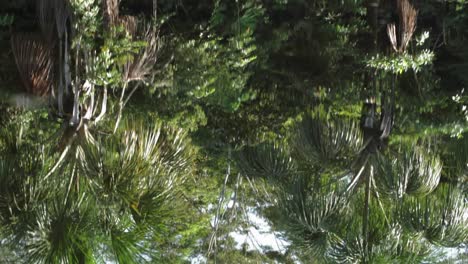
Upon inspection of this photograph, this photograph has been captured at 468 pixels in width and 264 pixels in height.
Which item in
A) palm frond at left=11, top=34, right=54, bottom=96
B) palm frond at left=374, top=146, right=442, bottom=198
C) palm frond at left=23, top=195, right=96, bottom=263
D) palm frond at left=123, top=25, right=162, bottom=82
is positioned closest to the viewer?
palm frond at left=23, top=195, right=96, bottom=263

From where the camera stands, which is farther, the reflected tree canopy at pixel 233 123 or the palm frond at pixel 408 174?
the palm frond at pixel 408 174

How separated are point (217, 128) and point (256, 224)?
172 cm

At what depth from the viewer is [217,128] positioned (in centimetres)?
610

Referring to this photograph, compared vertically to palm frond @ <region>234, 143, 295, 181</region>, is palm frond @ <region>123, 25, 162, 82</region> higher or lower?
higher

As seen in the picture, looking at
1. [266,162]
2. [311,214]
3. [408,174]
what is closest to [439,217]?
[408,174]

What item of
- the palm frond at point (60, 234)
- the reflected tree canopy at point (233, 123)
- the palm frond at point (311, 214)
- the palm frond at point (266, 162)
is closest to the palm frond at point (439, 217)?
the reflected tree canopy at point (233, 123)

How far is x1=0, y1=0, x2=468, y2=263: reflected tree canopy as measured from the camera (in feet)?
13.3

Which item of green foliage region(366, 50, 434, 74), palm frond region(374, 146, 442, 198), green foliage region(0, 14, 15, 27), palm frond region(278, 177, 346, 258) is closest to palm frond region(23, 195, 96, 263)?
green foliage region(0, 14, 15, 27)

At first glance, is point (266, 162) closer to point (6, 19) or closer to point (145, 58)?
point (145, 58)

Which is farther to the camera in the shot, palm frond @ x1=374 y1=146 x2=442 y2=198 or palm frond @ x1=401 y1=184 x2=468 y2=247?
palm frond @ x1=374 y1=146 x2=442 y2=198

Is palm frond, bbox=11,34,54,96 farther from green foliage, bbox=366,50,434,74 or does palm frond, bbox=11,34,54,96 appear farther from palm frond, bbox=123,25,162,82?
green foliage, bbox=366,50,434,74

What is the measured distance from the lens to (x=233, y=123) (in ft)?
20.0

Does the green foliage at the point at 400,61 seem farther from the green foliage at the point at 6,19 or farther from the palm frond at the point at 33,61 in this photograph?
the green foliage at the point at 6,19

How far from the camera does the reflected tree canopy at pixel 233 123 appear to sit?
13.3 ft
